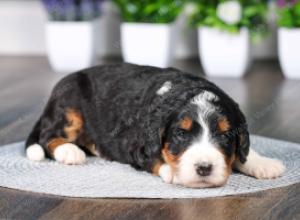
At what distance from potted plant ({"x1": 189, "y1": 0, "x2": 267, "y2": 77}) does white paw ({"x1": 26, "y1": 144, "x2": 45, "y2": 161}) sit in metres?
3.60

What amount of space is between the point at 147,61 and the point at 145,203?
14.6ft

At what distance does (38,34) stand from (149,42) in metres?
1.89

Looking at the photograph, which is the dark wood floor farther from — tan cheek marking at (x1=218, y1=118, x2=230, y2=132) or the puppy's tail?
the puppy's tail

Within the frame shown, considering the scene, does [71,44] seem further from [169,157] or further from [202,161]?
[202,161]

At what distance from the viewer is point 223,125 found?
3.65 m

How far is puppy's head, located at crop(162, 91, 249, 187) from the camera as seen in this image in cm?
351

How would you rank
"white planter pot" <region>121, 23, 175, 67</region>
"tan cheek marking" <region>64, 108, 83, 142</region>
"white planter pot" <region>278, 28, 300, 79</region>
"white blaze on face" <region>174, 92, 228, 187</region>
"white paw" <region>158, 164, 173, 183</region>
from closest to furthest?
1. "white blaze on face" <region>174, 92, 228, 187</region>
2. "white paw" <region>158, 164, 173, 183</region>
3. "tan cheek marking" <region>64, 108, 83, 142</region>
4. "white planter pot" <region>278, 28, 300, 79</region>
5. "white planter pot" <region>121, 23, 175, 67</region>

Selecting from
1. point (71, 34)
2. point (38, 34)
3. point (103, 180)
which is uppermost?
point (103, 180)

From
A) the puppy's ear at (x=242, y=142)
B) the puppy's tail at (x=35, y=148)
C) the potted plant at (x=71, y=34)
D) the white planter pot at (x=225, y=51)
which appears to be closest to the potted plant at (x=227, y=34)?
the white planter pot at (x=225, y=51)

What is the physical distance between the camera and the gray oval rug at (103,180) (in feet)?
11.9

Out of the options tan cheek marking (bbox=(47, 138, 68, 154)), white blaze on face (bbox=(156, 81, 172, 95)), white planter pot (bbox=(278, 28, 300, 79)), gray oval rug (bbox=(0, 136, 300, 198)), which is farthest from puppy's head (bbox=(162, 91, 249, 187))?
white planter pot (bbox=(278, 28, 300, 79))

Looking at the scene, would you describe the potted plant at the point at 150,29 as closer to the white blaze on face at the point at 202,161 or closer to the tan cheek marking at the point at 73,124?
the tan cheek marking at the point at 73,124

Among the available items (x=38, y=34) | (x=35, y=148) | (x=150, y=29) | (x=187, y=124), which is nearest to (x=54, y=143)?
(x=35, y=148)

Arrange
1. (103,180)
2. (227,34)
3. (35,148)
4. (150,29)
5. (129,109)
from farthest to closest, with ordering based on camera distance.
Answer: (150,29)
(227,34)
(35,148)
(129,109)
(103,180)
